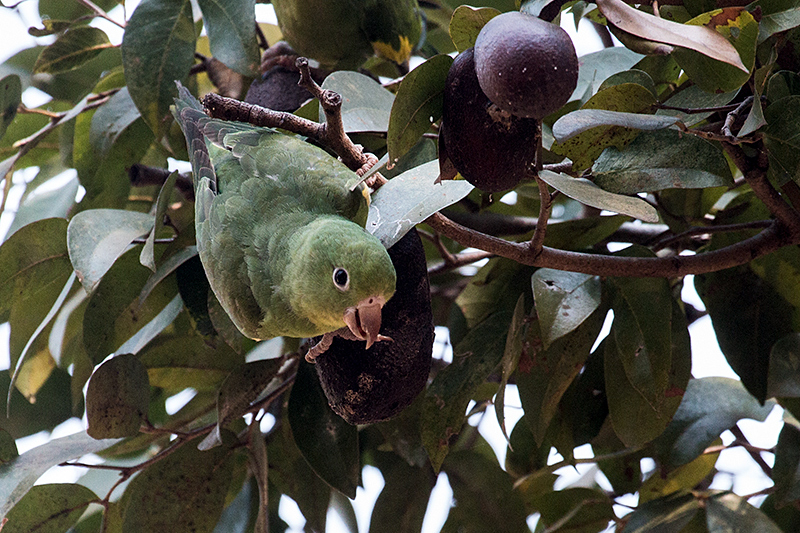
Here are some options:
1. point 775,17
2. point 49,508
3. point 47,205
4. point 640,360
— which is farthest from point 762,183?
point 47,205

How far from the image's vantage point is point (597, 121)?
0.71 m

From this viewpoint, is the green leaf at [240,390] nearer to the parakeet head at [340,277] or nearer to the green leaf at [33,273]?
the parakeet head at [340,277]

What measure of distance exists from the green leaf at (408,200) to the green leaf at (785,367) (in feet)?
1.94

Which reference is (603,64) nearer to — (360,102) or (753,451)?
(360,102)

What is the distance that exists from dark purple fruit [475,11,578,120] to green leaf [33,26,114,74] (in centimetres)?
100

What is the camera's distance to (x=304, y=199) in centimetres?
102

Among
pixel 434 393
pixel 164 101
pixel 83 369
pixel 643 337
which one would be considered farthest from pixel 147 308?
pixel 643 337

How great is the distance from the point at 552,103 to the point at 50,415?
4.15ft

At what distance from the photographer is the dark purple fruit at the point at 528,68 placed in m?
0.61

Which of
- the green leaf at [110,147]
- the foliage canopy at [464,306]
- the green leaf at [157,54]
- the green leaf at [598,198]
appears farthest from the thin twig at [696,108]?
the green leaf at [110,147]

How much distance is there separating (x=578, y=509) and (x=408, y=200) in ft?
2.24

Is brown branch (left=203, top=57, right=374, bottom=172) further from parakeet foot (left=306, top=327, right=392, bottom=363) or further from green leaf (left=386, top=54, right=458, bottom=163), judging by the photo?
parakeet foot (left=306, top=327, right=392, bottom=363)

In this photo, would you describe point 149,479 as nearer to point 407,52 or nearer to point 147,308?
point 147,308

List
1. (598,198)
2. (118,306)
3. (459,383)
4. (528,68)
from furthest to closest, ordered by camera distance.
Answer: (118,306)
(459,383)
(598,198)
(528,68)
